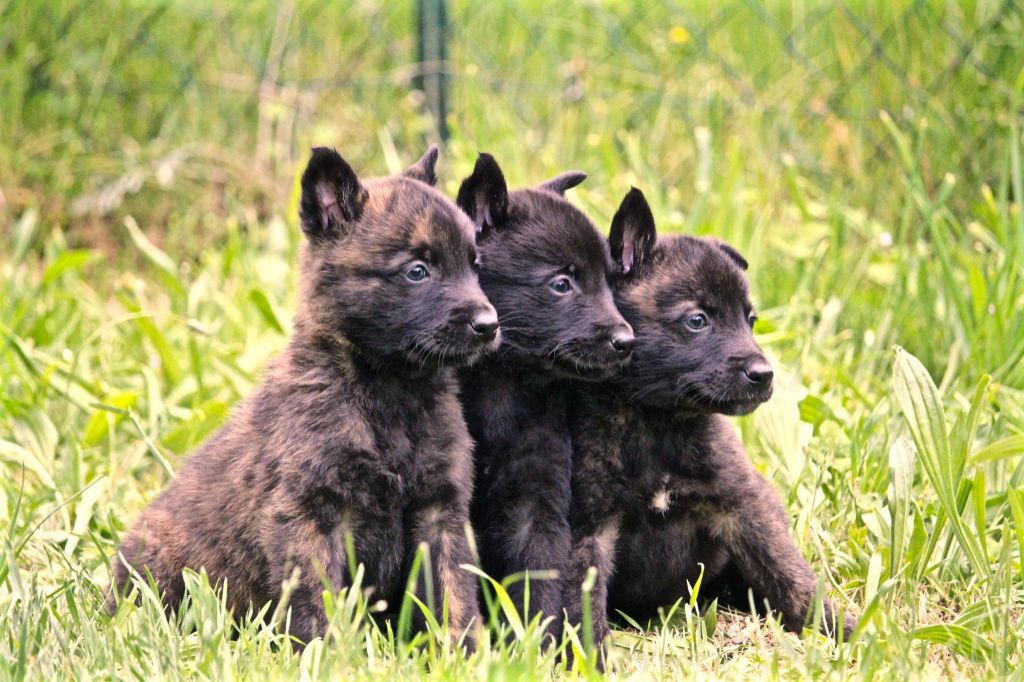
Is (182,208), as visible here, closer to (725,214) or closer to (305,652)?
(725,214)

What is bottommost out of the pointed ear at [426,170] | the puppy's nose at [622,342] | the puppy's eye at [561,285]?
the puppy's nose at [622,342]

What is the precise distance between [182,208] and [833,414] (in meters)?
4.93

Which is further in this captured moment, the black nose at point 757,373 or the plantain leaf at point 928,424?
the black nose at point 757,373

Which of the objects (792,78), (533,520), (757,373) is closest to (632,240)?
(757,373)

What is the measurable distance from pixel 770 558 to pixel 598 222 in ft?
8.07

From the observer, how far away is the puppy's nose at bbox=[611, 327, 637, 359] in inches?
146

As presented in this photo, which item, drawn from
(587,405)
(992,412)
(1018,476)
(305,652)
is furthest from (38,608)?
(992,412)

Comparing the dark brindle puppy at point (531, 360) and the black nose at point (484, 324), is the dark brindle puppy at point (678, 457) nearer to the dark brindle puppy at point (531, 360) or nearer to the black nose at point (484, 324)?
the dark brindle puppy at point (531, 360)

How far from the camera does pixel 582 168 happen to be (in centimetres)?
699

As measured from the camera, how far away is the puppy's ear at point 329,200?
366 cm

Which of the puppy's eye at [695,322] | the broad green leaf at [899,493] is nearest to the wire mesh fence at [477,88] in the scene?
the puppy's eye at [695,322]

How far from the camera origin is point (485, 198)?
3914mm

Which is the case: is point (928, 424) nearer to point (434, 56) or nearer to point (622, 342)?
point (622, 342)

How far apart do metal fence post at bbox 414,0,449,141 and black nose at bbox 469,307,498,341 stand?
13.5 feet
